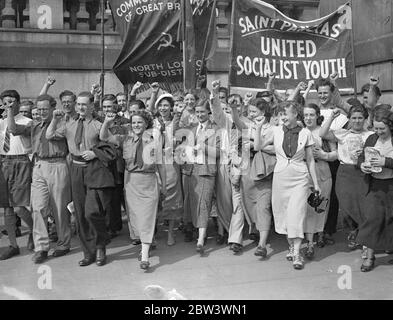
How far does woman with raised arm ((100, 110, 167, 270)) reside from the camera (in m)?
5.35

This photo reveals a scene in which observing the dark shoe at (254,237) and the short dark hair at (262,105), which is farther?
the dark shoe at (254,237)

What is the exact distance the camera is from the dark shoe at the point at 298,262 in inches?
202

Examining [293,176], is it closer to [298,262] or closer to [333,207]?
[298,262]

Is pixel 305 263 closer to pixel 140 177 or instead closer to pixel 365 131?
pixel 365 131

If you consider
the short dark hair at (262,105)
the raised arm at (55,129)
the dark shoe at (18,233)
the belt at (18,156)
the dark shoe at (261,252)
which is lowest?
the dark shoe at (18,233)

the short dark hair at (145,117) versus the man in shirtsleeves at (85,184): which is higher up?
the short dark hair at (145,117)

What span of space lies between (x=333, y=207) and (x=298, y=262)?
4.00ft

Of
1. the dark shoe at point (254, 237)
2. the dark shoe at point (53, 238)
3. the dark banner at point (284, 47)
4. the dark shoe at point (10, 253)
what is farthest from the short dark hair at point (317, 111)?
the dark shoe at point (10, 253)

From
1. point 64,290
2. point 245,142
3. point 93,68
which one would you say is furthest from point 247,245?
point 93,68

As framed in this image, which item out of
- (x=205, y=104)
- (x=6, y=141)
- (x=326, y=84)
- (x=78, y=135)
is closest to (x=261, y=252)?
(x=205, y=104)

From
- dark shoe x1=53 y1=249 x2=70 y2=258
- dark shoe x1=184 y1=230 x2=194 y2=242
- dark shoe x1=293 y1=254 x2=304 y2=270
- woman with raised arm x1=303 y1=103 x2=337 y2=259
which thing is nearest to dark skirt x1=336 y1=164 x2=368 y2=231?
woman with raised arm x1=303 y1=103 x2=337 y2=259

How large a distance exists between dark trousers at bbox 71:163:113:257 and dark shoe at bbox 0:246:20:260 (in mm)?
876

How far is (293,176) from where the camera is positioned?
5.27 meters

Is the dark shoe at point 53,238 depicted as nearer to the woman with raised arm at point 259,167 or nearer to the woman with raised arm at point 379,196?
the woman with raised arm at point 259,167
